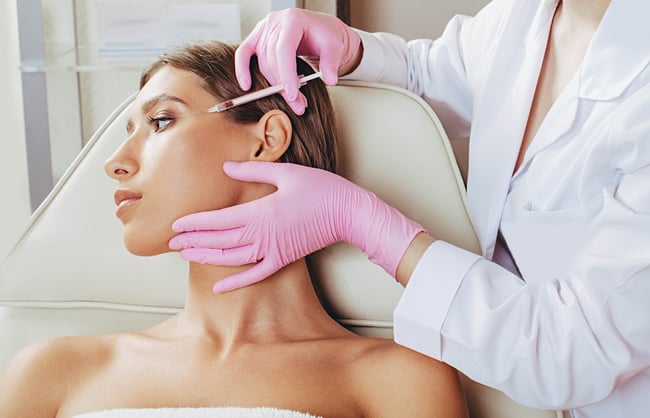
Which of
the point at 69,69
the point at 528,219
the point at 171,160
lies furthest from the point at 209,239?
the point at 69,69

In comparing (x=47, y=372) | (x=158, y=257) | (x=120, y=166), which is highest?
(x=120, y=166)

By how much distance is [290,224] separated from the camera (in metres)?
1.32

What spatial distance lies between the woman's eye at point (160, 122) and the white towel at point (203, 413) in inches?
18.4

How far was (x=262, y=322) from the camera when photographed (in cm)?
140

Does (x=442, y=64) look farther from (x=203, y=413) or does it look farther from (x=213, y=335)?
(x=203, y=413)

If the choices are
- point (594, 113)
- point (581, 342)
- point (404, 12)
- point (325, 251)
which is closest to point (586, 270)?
point (581, 342)

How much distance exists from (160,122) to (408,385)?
1.97 feet

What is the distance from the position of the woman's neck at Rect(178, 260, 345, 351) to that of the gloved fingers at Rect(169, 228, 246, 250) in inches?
3.3

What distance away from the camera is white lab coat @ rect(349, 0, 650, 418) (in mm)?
1114

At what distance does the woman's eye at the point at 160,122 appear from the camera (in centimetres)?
140

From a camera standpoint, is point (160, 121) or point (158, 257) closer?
point (160, 121)

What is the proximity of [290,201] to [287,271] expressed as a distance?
0.54 feet

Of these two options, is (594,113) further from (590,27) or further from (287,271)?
(287,271)

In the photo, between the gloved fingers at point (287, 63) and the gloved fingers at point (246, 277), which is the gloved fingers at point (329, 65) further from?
the gloved fingers at point (246, 277)
